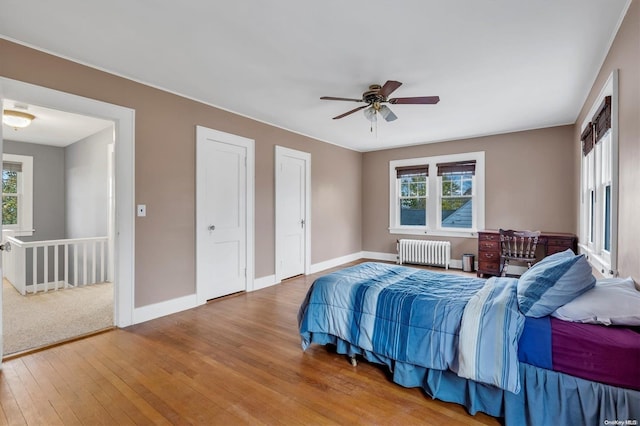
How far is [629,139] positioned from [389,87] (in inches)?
70.5

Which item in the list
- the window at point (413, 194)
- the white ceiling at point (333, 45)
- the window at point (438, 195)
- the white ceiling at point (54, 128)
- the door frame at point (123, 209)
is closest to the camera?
the white ceiling at point (333, 45)

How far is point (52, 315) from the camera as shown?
3.51 m

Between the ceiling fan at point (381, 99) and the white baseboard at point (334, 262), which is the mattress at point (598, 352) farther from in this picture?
the white baseboard at point (334, 262)

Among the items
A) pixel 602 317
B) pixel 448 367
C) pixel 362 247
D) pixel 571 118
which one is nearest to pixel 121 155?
pixel 448 367

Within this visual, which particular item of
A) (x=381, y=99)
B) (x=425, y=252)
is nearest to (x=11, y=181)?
(x=381, y=99)

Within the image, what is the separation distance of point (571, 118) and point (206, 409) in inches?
233

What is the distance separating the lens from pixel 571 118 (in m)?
Result: 4.59

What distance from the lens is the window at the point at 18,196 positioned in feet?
18.3

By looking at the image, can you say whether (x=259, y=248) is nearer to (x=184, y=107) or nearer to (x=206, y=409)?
(x=184, y=107)

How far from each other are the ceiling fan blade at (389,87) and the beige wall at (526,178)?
11.5 ft

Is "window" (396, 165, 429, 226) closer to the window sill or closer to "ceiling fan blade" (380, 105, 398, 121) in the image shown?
the window sill

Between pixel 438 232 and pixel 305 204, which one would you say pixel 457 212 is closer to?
pixel 438 232

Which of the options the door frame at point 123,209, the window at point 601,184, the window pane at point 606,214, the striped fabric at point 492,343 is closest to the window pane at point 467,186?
the window at point 601,184

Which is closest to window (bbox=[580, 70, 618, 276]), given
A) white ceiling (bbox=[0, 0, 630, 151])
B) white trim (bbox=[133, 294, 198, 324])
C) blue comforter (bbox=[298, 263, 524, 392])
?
white ceiling (bbox=[0, 0, 630, 151])
